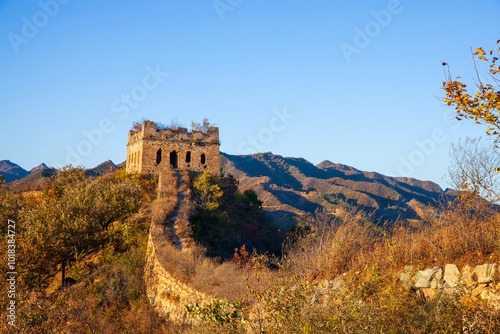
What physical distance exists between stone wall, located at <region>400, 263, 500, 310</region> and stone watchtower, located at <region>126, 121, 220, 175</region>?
22037 mm

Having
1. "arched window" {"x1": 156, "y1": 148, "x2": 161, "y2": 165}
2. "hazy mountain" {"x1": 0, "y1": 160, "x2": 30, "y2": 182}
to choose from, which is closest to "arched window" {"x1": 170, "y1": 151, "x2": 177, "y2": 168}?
"arched window" {"x1": 156, "y1": 148, "x2": 161, "y2": 165}

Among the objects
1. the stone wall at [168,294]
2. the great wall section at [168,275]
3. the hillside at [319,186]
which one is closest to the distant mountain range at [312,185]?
the hillside at [319,186]

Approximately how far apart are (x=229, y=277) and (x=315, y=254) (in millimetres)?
2655

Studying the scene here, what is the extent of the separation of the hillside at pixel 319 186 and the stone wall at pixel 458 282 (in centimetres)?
6877

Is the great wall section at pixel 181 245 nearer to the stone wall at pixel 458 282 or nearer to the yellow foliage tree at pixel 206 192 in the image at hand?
the stone wall at pixel 458 282

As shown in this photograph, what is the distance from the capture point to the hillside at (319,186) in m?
88.4

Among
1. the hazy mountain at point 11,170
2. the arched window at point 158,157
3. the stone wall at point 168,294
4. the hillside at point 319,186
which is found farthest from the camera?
the hazy mountain at point 11,170

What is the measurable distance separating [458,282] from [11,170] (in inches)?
4658

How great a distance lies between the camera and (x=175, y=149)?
94.0 feet

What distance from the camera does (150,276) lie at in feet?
49.2

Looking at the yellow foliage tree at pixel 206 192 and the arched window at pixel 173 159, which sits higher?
the arched window at pixel 173 159

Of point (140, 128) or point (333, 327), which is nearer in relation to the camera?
point (333, 327)

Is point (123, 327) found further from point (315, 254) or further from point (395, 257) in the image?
point (395, 257)

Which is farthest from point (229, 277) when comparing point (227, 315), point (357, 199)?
point (357, 199)
